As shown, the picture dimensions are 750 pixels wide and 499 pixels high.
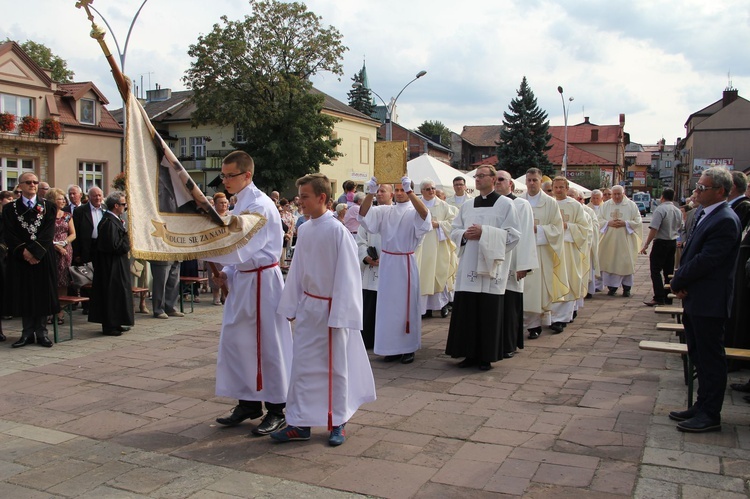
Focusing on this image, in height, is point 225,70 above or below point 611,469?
above

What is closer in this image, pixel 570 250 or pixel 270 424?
pixel 270 424

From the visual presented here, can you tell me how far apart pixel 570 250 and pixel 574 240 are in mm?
214

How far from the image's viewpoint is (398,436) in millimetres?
5113

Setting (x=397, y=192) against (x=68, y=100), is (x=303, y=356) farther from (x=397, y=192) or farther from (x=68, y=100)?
(x=68, y=100)

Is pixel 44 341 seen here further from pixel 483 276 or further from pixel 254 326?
pixel 483 276

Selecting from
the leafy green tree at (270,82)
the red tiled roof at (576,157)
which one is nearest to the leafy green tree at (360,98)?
the red tiled roof at (576,157)

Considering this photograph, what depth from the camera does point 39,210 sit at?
8305 millimetres

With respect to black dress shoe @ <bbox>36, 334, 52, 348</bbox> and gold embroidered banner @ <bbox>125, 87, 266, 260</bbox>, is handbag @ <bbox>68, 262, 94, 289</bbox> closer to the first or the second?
black dress shoe @ <bbox>36, 334, 52, 348</bbox>

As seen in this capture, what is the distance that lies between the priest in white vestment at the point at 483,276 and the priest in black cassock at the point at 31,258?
16.1 ft

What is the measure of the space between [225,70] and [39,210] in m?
32.6

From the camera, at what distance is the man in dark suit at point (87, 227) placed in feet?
32.4

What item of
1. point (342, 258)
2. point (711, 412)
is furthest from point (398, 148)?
point (711, 412)

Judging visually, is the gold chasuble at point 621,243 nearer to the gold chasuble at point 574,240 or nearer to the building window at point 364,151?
the gold chasuble at point 574,240

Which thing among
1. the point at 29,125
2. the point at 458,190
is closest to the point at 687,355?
the point at 458,190
